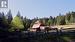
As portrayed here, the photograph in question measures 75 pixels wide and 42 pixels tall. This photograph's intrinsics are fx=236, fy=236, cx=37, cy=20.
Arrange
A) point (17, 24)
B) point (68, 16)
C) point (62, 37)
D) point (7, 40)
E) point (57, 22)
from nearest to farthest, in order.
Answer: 1. point (7, 40)
2. point (62, 37)
3. point (17, 24)
4. point (57, 22)
5. point (68, 16)

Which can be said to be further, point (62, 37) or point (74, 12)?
point (74, 12)

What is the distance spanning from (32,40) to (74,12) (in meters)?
42.4

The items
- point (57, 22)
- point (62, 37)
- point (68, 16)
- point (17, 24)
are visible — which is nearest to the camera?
point (62, 37)

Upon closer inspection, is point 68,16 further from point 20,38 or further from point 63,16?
point 20,38

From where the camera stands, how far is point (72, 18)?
6281 centimetres

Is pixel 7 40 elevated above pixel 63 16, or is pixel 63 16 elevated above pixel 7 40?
pixel 63 16

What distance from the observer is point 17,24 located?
54562mm

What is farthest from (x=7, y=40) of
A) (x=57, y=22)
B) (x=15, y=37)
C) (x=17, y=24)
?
(x=57, y=22)

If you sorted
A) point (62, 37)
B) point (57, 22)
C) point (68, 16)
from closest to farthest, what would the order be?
point (62, 37)
point (57, 22)
point (68, 16)

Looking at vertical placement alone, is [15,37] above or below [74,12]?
below

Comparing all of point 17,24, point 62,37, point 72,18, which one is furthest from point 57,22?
point 62,37

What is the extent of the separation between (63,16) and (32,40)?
39596mm

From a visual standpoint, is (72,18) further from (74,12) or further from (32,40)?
(32,40)

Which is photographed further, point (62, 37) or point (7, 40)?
point (62, 37)
